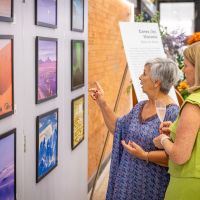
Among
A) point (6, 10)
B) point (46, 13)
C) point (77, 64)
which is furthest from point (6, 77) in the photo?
point (77, 64)

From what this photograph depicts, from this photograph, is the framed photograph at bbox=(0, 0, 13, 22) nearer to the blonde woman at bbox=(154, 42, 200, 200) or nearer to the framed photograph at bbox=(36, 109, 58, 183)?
the framed photograph at bbox=(36, 109, 58, 183)

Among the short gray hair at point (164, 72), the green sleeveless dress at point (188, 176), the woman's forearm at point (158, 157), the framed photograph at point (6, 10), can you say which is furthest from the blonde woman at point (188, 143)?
the framed photograph at point (6, 10)

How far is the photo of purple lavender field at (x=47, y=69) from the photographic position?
2746mm

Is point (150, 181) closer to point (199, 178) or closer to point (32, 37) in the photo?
point (199, 178)

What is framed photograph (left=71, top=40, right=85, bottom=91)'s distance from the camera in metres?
3.49

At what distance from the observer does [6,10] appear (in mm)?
2201

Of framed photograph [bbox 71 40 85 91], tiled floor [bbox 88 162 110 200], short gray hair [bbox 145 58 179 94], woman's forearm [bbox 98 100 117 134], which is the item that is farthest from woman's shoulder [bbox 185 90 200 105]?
tiled floor [bbox 88 162 110 200]

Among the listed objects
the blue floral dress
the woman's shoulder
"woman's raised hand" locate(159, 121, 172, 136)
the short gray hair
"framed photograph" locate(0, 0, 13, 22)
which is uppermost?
"framed photograph" locate(0, 0, 13, 22)

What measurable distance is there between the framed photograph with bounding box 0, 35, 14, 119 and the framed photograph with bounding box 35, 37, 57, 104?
1.31 feet

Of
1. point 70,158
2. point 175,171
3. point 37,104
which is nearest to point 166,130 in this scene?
point 175,171

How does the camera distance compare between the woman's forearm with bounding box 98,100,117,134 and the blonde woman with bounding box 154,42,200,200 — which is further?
the woman's forearm with bounding box 98,100,117,134

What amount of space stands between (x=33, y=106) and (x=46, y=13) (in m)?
0.64

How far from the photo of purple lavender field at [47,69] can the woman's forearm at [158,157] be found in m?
0.80

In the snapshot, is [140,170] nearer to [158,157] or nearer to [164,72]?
[158,157]
